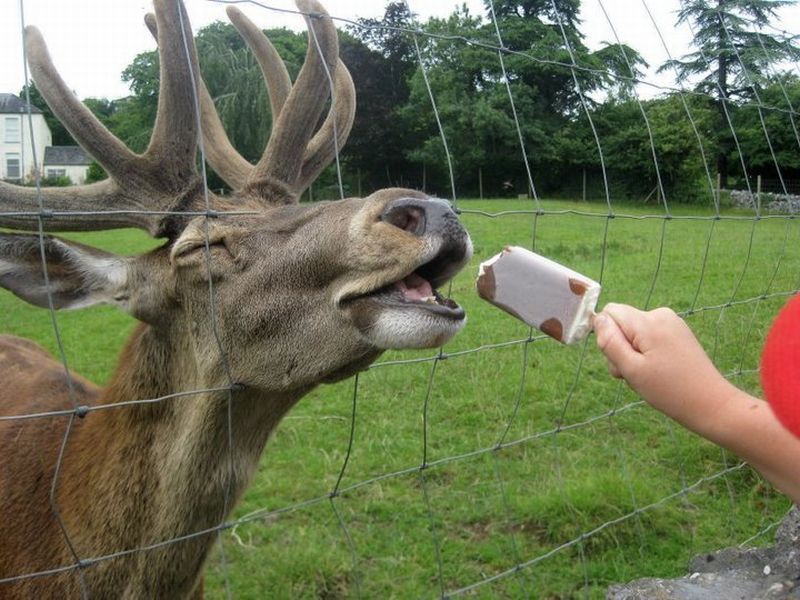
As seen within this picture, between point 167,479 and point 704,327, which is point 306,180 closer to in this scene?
point 167,479

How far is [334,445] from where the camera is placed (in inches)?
208

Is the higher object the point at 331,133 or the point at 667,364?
the point at 331,133

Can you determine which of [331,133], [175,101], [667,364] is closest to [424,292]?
[667,364]

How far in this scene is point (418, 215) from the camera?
2.20 meters

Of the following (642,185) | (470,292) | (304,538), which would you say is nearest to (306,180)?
(304,538)

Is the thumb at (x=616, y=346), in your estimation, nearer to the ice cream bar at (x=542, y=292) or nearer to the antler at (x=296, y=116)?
the ice cream bar at (x=542, y=292)

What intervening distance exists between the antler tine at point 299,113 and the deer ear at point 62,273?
72 centimetres

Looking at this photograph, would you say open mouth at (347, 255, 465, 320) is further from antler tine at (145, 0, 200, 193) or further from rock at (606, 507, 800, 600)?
rock at (606, 507, 800, 600)

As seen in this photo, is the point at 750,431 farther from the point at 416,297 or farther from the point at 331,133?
the point at 331,133

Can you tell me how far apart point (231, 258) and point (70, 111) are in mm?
732

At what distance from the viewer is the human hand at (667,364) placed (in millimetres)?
1756

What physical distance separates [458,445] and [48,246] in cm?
321

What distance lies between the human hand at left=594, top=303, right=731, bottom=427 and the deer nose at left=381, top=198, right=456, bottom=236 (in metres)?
0.59

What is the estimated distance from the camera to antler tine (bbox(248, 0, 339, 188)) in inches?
123
